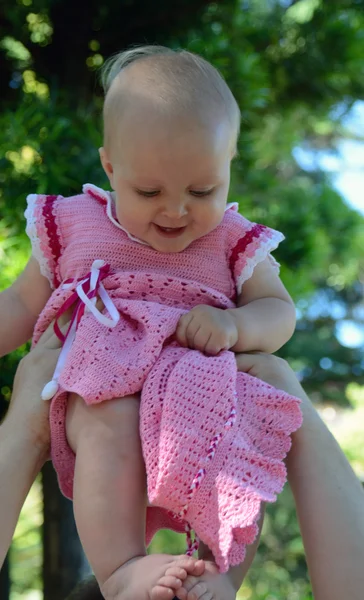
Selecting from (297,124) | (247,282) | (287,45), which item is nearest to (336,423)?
(297,124)

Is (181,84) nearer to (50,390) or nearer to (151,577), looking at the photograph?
(50,390)

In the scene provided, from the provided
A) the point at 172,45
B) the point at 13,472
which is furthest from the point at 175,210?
the point at 172,45

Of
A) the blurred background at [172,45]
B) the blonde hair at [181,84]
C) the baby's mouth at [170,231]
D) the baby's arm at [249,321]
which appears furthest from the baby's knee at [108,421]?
the blurred background at [172,45]

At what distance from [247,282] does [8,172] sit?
76 centimetres

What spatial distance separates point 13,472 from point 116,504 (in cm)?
17

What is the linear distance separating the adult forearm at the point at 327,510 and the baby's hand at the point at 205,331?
128 mm

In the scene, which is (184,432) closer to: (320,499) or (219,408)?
(219,408)

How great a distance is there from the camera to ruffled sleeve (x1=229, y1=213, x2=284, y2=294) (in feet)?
2.98

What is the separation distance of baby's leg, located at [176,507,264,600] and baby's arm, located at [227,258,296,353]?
0.23m

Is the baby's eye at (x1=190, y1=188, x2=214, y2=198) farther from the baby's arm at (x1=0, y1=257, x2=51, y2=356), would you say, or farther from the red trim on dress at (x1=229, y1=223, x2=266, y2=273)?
the baby's arm at (x1=0, y1=257, x2=51, y2=356)

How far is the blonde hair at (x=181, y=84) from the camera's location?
0.81 metres

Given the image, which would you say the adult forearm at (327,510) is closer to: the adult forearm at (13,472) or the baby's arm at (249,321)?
the baby's arm at (249,321)

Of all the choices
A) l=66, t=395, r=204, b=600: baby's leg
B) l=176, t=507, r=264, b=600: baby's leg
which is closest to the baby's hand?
l=66, t=395, r=204, b=600: baby's leg

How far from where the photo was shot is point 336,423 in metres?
3.99
